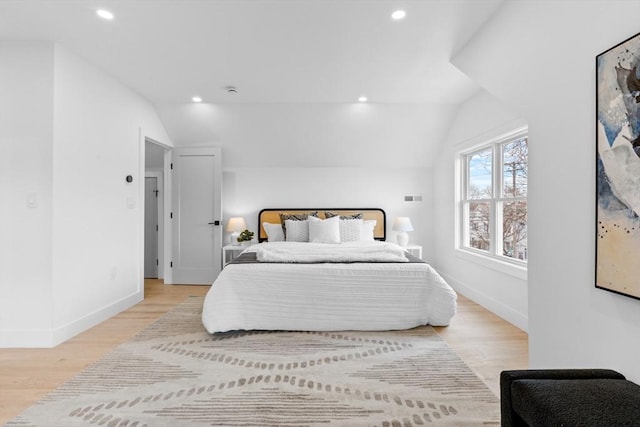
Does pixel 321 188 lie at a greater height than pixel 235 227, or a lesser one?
greater

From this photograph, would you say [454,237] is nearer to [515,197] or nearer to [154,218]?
[515,197]

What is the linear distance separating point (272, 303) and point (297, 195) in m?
2.75

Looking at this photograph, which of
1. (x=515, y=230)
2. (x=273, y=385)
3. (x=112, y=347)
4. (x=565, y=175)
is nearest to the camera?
(x=565, y=175)

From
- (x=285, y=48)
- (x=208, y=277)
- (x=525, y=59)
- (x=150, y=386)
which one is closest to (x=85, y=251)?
(x=150, y=386)

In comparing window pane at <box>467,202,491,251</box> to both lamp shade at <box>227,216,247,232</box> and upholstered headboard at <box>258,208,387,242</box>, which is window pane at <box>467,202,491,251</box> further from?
lamp shade at <box>227,216,247,232</box>

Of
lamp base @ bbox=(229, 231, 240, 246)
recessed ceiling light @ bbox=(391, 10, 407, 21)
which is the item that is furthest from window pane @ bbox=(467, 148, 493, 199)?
lamp base @ bbox=(229, 231, 240, 246)

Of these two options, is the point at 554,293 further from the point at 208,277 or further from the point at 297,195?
the point at 208,277

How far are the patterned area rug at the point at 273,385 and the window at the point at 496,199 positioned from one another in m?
1.52

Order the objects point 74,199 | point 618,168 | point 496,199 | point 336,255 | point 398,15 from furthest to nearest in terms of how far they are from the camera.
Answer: point 496,199 → point 336,255 → point 74,199 → point 398,15 → point 618,168

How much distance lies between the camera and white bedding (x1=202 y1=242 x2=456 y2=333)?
3160 millimetres

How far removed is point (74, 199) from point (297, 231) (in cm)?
279

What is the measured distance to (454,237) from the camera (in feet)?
16.1

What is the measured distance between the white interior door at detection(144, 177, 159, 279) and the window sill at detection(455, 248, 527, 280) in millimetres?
4729

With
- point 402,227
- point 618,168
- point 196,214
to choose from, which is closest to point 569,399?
point 618,168
